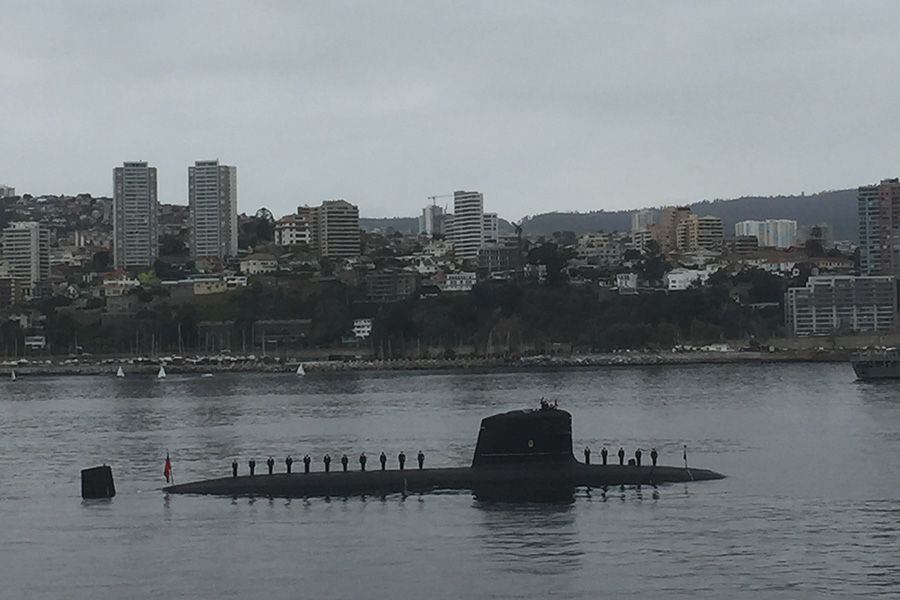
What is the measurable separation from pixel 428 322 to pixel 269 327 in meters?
19.0

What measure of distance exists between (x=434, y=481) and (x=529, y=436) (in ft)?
11.2

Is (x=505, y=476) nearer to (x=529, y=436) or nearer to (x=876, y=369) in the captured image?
(x=529, y=436)

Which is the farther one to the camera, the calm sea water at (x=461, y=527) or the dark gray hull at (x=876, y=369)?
the dark gray hull at (x=876, y=369)

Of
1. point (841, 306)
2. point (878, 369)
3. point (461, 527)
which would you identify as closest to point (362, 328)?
point (841, 306)

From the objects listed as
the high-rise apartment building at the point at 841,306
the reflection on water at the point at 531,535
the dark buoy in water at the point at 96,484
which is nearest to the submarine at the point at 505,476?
the reflection on water at the point at 531,535

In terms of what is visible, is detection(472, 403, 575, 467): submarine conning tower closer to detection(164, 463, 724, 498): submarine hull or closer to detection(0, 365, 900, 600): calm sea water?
detection(164, 463, 724, 498): submarine hull

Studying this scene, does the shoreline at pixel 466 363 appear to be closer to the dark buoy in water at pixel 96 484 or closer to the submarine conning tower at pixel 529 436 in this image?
the dark buoy in water at pixel 96 484

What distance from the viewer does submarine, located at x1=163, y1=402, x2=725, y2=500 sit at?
1619 inches

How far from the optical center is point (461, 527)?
37625 mm

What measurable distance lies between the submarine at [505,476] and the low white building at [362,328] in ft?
450

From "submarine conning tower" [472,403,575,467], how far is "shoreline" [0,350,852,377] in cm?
11356

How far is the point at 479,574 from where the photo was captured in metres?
32.5

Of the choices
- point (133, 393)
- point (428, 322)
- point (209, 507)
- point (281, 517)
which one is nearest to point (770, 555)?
point (281, 517)

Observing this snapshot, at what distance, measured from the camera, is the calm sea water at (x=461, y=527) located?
31.9m
